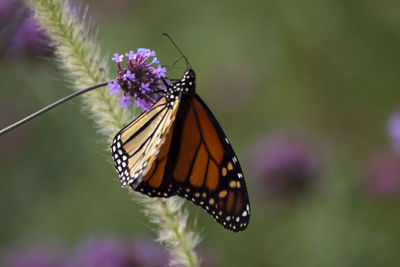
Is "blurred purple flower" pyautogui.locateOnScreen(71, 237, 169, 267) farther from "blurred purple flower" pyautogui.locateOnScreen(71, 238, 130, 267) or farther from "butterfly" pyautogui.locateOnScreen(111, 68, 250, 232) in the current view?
"butterfly" pyautogui.locateOnScreen(111, 68, 250, 232)

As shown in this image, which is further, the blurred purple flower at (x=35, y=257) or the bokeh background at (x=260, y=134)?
the bokeh background at (x=260, y=134)

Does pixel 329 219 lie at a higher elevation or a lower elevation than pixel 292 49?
Result: lower

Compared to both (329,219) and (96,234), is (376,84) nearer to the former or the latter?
(329,219)

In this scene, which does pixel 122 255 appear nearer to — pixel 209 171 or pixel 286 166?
pixel 209 171

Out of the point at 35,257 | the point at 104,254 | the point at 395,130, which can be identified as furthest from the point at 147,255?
the point at 395,130

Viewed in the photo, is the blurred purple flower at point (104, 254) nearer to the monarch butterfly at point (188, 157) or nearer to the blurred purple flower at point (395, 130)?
the monarch butterfly at point (188, 157)

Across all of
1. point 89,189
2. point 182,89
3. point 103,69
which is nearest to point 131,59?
point 103,69

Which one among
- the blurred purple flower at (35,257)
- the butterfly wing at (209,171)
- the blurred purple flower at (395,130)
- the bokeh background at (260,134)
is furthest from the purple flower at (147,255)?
the blurred purple flower at (395,130)

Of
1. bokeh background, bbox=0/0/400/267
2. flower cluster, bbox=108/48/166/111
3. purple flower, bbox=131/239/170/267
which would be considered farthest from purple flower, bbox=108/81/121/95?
bokeh background, bbox=0/0/400/267
